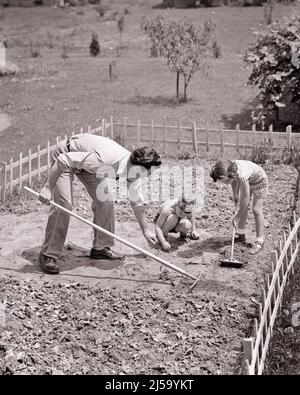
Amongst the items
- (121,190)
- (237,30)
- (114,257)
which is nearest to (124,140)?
(121,190)

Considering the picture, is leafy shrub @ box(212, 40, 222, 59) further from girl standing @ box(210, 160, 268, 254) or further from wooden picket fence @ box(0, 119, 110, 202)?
girl standing @ box(210, 160, 268, 254)

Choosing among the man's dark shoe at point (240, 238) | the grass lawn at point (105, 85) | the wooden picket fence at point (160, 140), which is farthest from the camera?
the grass lawn at point (105, 85)

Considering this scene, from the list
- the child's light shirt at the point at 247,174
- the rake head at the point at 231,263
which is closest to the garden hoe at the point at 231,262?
the rake head at the point at 231,263

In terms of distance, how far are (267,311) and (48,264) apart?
2.52 meters

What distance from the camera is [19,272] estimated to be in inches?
291

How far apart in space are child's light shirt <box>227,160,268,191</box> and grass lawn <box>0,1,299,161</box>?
621cm

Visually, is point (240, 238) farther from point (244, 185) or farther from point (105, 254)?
point (105, 254)

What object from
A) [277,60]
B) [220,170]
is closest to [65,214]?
[220,170]

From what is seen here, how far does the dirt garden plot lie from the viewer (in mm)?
5875

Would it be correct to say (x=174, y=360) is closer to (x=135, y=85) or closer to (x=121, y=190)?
(x=121, y=190)

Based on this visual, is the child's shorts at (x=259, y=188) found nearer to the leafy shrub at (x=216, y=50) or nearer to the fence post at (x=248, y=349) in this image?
the fence post at (x=248, y=349)

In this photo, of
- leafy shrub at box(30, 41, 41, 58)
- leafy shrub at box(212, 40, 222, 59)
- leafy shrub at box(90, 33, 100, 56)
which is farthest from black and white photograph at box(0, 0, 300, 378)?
leafy shrub at box(30, 41, 41, 58)

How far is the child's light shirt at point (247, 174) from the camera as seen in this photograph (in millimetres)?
Answer: 7164

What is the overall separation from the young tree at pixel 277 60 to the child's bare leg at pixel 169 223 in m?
6.43
